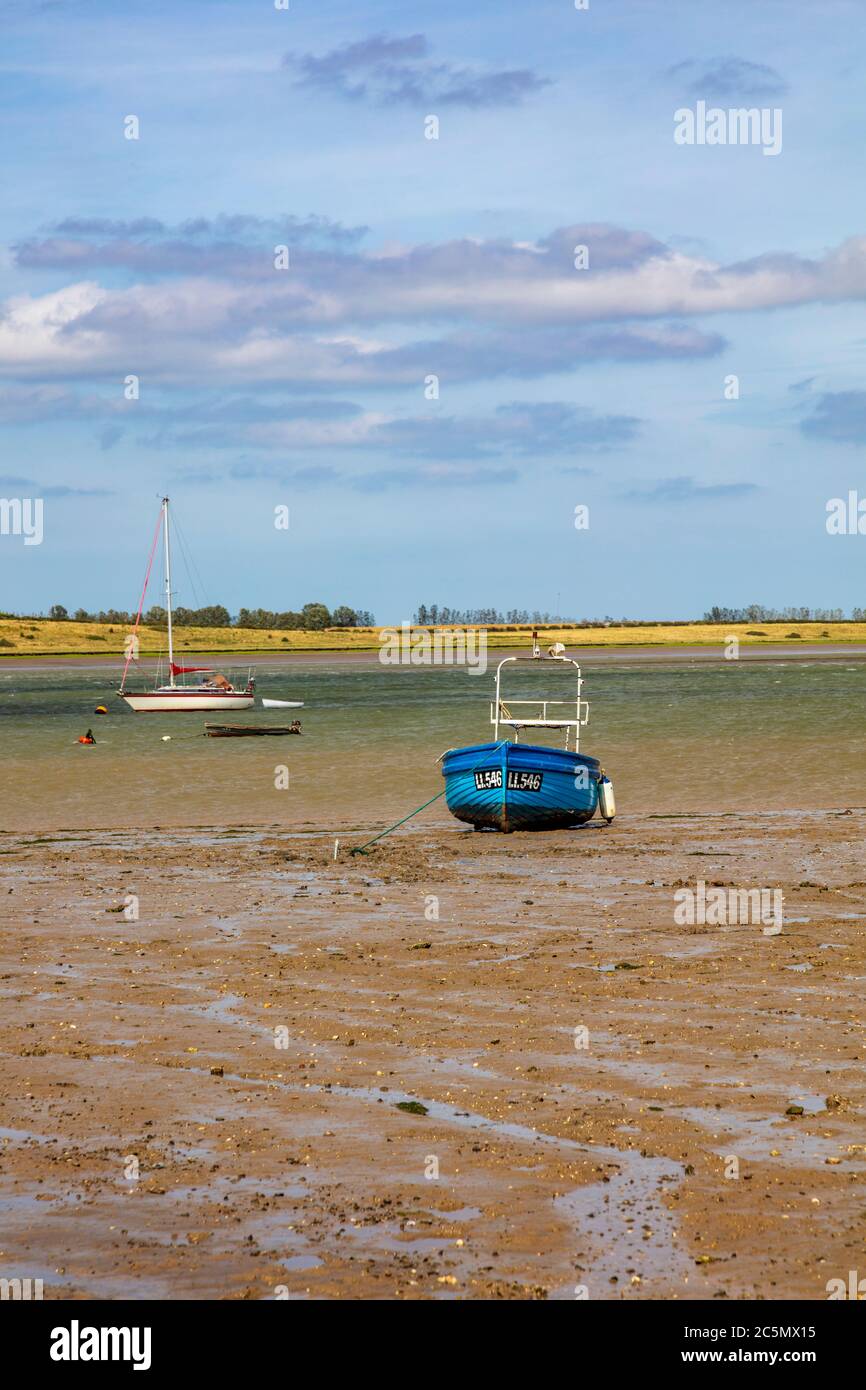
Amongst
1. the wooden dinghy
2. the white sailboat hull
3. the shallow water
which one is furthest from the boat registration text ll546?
the white sailboat hull

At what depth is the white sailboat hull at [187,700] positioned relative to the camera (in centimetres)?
7038

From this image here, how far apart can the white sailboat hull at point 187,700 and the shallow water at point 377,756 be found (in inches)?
27.5

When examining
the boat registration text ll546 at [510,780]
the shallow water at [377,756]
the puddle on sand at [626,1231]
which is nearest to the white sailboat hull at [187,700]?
the shallow water at [377,756]

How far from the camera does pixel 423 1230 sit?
27.5 feet

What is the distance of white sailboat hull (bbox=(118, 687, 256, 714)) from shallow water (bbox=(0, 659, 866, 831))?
70 cm

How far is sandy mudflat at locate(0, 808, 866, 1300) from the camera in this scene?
8047 mm

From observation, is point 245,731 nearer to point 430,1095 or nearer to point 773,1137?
point 430,1095

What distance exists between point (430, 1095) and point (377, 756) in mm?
32471

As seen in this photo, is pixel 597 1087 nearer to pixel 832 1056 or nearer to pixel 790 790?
pixel 832 1056

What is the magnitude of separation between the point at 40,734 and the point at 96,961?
133ft

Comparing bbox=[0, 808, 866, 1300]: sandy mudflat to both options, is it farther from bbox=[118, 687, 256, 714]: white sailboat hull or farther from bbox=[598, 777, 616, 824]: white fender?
bbox=[118, 687, 256, 714]: white sailboat hull

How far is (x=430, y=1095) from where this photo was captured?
10797 mm
